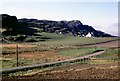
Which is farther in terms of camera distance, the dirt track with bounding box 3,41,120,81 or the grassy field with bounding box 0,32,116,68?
the grassy field with bounding box 0,32,116,68

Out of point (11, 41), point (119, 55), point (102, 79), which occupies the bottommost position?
point (11, 41)

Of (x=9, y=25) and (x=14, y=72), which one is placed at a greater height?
(x=14, y=72)

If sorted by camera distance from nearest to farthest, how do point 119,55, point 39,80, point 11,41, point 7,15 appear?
1. point 39,80
2. point 119,55
3. point 11,41
4. point 7,15

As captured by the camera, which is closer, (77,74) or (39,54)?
(77,74)

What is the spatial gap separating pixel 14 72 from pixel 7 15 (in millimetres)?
116291

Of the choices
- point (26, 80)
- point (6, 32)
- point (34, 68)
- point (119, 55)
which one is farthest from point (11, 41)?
point (26, 80)

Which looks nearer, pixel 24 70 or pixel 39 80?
pixel 39 80

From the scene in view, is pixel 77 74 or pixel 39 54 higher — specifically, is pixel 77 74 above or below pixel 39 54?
above

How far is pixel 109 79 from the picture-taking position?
28.6 m

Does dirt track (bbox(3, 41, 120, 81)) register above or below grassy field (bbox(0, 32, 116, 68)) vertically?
above

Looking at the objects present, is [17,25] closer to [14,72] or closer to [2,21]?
[2,21]

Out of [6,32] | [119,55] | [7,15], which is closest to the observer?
[119,55]

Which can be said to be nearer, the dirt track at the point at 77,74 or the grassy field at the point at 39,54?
the dirt track at the point at 77,74

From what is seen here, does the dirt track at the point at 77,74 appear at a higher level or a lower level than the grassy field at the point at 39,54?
higher
